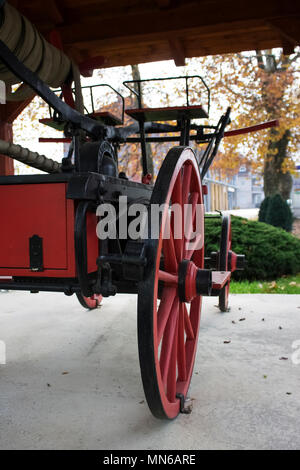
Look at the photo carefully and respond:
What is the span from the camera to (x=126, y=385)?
97.7 inches

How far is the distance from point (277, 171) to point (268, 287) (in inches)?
297

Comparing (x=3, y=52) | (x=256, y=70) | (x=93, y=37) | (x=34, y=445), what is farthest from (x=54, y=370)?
(x=256, y=70)

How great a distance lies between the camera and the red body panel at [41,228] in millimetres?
1945

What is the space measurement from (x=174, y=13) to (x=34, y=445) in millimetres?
3656

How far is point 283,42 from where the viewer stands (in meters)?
4.21

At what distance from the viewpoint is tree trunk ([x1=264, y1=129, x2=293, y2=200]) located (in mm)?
12492

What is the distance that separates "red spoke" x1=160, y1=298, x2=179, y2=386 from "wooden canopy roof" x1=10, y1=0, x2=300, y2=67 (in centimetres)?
249

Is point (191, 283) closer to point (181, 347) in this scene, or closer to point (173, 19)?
point (181, 347)

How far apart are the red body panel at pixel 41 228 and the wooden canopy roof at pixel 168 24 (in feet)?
6.99

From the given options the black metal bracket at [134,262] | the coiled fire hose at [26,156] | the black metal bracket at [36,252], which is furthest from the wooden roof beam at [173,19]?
the black metal bracket at [134,262]

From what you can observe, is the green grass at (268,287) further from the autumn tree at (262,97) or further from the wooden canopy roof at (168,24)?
the autumn tree at (262,97)

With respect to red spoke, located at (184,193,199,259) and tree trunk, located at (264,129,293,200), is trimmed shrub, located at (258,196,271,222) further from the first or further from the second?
red spoke, located at (184,193,199,259)

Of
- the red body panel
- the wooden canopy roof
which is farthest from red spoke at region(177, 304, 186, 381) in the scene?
the wooden canopy roof

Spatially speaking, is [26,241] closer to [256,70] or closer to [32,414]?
[32,414]
